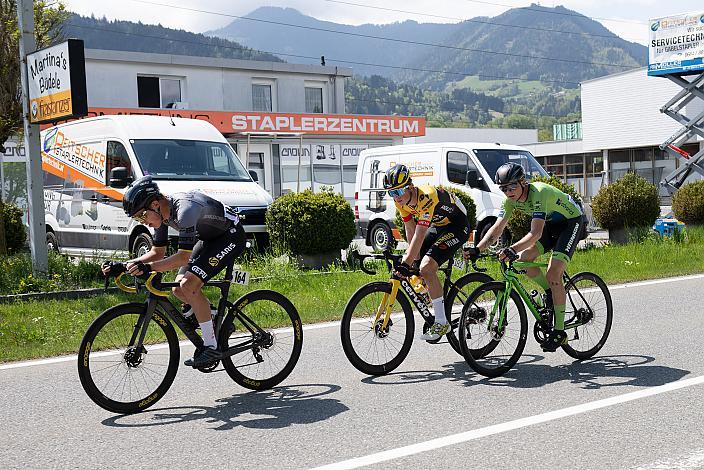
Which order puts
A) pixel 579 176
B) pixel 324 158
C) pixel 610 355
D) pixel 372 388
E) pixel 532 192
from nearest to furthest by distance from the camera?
pixel 372 388, pixel 532 192, pixel 610 355, pixel 324 158, pixel 579 176

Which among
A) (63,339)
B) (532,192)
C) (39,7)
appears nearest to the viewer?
(532,192)

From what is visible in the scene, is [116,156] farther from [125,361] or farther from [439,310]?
[125,361]

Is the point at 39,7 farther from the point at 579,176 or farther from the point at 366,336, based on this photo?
the point at 579,176

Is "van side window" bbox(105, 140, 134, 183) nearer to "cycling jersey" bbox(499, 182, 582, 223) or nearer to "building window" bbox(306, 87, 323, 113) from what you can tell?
"cycling jersey" bbox(499, 182, 582, 223)

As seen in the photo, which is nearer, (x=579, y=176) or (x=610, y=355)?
(x=610, y=355)

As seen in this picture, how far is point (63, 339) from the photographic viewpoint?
30.3 feet

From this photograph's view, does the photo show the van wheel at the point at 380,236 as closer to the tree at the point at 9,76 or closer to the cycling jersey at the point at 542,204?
the tree at the point at 9,76

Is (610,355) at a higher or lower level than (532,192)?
lower

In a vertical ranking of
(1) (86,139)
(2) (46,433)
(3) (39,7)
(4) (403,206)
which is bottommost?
(2) (46,433)

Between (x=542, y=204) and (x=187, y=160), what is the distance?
356 inches

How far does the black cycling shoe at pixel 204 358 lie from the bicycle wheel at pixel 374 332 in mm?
1105

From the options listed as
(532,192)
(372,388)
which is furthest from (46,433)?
(532,192)

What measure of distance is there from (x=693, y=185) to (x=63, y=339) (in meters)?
15.5

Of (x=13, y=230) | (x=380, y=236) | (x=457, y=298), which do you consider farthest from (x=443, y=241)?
(x=380, y=236)
